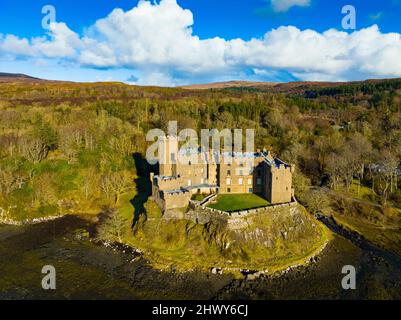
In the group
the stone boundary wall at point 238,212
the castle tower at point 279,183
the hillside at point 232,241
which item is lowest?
the hillside at point 232,241

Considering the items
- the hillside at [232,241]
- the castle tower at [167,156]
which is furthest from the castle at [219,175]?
the hillside at [232,241]

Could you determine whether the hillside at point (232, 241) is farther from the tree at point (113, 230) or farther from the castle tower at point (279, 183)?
the castle tower at point (279, 183)

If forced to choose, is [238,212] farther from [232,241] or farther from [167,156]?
[167,156]

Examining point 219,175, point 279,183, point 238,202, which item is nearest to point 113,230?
point 219,175

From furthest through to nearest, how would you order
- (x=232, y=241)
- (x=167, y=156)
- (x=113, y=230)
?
(x=167, y=156) → (x=113, y=230) → (x=232, y=241)

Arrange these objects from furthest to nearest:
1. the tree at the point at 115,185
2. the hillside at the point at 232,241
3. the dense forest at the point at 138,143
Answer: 1. the tree at the point at 115,185
2. the dense forest at the point at 138,143
3. the hillside at the point at 232,241
